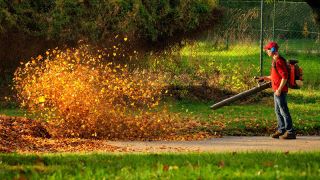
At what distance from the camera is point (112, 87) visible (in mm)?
15352

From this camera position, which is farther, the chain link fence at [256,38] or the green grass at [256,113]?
the chain link fence at [256,38]

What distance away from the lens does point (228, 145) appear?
13039 millimetres

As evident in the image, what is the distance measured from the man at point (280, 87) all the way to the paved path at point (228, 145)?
22 centimetres

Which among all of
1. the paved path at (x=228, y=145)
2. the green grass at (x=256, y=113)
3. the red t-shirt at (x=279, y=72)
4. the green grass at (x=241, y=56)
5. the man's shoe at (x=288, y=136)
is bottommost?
the paved path at (x=228, y=145)

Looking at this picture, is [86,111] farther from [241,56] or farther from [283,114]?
[241,56]

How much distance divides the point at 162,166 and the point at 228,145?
389 centimetres

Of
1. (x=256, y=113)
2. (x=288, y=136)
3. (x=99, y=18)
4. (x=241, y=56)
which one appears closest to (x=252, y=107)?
(x=256, y=113)

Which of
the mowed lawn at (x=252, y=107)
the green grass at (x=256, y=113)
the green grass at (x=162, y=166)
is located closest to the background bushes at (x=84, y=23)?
the mowed lawn at (x=252, y=107)

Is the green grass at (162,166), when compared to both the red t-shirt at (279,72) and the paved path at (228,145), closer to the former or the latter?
the paved path at (228,145)

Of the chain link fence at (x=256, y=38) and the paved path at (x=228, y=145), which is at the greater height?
the chain link fence at (x=256, y=38)

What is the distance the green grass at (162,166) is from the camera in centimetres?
863

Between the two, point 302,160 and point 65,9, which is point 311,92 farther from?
point 302,160

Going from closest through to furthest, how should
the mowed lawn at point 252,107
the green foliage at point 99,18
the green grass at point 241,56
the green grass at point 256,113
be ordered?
the green grass at point 256,113
the mowed lawn at point 252,107
the green foliage at point 99,18
the green grass at point 241,56

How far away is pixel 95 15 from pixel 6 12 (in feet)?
7.86
